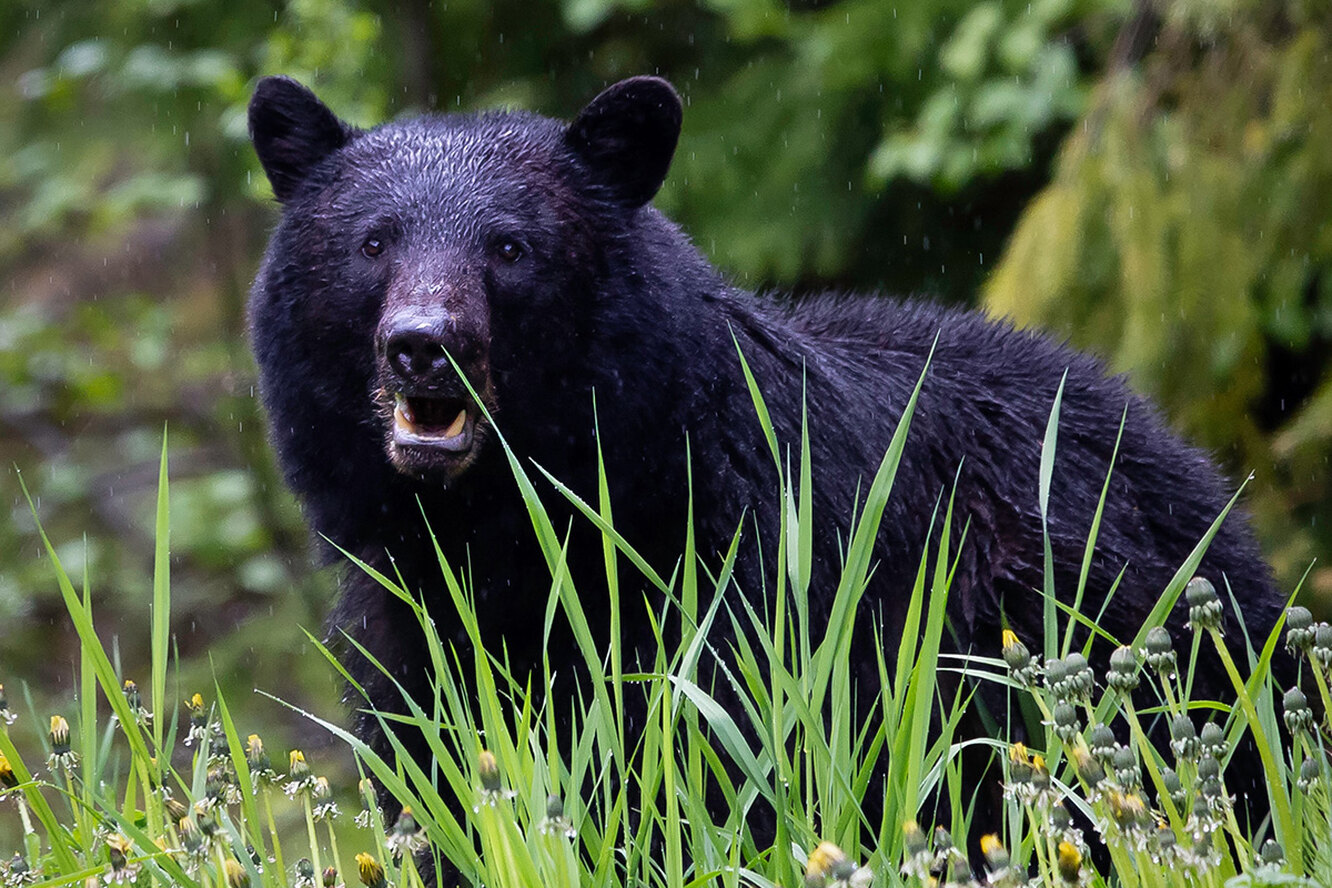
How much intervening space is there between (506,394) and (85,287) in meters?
6.57

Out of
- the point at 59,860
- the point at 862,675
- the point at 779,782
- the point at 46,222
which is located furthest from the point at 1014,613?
the point at 46,222

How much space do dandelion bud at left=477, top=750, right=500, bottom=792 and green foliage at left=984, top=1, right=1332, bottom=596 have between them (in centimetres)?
370

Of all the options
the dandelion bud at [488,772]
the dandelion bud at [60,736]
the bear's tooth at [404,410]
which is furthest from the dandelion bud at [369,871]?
the bear's tooth at [404,410]

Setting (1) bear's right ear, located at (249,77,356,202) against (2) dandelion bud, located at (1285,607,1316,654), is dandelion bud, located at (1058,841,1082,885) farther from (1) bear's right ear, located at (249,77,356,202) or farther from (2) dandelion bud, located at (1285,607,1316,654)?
(1) bear's right ear, located at (249,77,356,202)

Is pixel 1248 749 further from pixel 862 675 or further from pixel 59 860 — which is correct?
pixel 59 860

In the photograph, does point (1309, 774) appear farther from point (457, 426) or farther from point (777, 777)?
point (457, 426)

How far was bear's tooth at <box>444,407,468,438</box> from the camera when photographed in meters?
3.09

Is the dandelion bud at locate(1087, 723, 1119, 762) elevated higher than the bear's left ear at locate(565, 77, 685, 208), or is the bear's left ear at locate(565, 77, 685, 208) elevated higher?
the bear's left ear at locate(565, 77, 685, 208)

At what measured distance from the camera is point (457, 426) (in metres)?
3.11

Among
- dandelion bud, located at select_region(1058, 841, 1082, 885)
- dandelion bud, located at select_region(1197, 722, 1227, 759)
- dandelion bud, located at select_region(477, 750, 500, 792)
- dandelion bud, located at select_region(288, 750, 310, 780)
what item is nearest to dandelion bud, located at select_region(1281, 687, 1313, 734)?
dandelion bud, located at select_region(1197, 722, 1227, 759)

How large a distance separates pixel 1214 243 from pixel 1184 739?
11.7ft

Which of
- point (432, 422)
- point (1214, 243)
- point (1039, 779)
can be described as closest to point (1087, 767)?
point (1039, 779)

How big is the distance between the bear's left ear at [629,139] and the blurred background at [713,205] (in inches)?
42.1

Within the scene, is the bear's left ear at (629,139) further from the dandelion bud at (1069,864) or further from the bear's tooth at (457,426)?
the dandelion bud at (1069,864)
